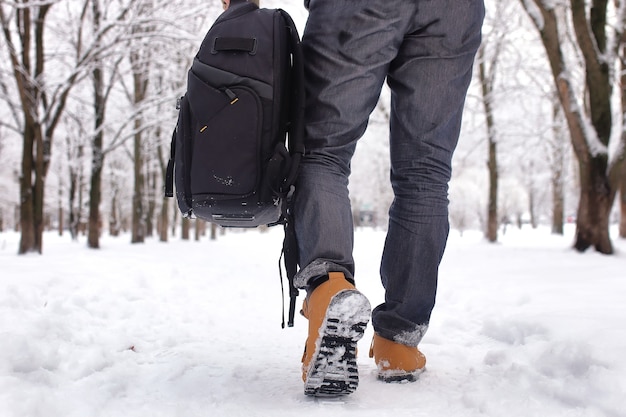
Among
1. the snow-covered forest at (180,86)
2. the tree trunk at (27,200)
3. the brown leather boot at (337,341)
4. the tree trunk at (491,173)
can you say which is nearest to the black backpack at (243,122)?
the brown leather boot at (337,341)

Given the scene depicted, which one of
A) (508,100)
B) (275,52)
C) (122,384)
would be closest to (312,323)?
(122,384)

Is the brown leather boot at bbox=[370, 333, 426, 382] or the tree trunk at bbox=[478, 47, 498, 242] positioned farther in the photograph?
the tree trunk at bbox=[478, 47, 498, 242]

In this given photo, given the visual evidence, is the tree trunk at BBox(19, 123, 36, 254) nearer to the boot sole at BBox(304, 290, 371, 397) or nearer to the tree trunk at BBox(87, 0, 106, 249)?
the tree trunk at BBox(87, 0, 106, 249)

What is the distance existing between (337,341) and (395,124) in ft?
2.52

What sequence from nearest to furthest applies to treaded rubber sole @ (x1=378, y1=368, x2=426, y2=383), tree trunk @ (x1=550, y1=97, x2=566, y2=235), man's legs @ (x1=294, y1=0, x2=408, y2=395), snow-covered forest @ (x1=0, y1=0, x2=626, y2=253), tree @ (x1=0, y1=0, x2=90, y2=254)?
man's legs @ (x1=294, y1=0, x2=408, y2=395) < treaded rubber sole @ (x1=378, y1=368, x2=426, y2=383) < snow-covered forest @ (x1=0, y1=0, x2=626, y2=253) < tree @ (x1=0, y1=0, x2=90, y2=254) < tree trunk @ (x1=550, y1=97, x2=566, y2=235)

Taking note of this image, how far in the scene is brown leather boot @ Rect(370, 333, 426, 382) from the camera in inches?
61.2

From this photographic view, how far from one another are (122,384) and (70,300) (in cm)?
163

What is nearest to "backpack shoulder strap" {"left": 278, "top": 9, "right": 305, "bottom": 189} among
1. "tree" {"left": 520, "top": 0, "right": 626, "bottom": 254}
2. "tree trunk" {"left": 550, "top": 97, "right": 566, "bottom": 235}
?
"tree" {"left": 520, "top": 0, "right": 626, "bottom": 254}

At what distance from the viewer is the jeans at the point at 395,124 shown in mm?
1444

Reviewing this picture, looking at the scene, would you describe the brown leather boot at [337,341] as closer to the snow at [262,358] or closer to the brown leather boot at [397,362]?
the snow at [262,358]

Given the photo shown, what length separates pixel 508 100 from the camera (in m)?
13.4

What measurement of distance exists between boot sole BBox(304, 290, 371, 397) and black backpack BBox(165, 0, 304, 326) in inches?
9.6

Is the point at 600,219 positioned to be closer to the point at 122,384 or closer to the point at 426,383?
the point at 426,383

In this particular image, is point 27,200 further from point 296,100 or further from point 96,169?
point 296,100
